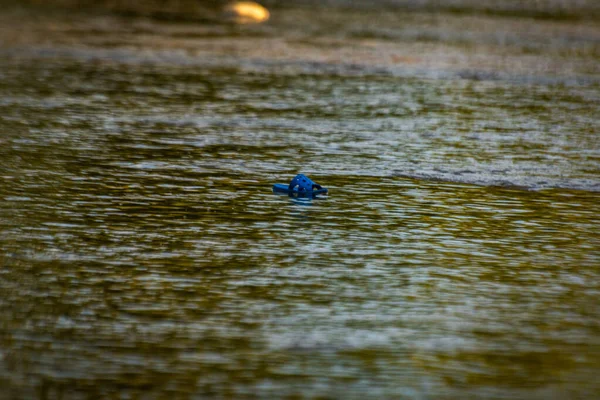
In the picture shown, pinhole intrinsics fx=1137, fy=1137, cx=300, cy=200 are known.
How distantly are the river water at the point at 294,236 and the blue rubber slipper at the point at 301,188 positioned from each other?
0.20m

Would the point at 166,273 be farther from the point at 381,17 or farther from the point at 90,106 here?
the point at 381,17

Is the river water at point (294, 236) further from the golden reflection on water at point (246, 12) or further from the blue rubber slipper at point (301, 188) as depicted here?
the golden reflection on water at point (246, 12)

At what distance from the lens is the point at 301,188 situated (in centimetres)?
1291

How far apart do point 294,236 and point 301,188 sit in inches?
73.4

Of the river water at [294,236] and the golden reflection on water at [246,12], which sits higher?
the golden reflection on water at [246,12]

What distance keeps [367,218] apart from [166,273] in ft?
9.86

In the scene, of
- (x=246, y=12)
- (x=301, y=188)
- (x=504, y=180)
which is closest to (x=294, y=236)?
(x=301, y=188)

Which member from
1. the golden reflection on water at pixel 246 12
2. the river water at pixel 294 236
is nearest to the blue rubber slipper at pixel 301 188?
the river water at pixel 294 236

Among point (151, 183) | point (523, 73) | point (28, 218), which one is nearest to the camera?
point (28, 218)

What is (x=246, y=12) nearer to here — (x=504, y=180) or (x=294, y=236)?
(x=504, y=180)

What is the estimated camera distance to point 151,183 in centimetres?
1347

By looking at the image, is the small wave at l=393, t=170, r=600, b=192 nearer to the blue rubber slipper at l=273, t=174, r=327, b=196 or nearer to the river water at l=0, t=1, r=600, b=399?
the river water at l=0, t=1, r=600, b=399

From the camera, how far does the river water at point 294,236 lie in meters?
7.65

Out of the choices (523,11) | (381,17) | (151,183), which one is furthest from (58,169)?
(523,11)
